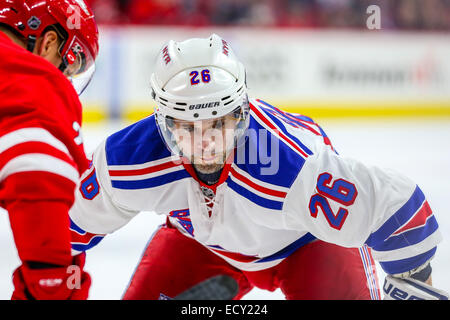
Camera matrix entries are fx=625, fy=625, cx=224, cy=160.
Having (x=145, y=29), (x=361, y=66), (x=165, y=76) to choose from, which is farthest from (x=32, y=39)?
(x=361, y=66)

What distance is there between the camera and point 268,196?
187 cm

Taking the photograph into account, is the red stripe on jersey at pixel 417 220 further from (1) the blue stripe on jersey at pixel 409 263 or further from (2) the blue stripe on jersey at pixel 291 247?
(2) the blue stripe on jersey at pixel 291 247

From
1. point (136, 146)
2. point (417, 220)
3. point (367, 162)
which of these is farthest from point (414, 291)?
point (367, 162)

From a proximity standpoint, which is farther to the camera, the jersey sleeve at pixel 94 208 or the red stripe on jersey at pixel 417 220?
the jersey sleeve at pixel 94 208

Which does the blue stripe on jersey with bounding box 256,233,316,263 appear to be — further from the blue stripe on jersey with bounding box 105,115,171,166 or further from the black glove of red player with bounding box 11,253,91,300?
the black glove of red player with bounding box 11,253,91,300

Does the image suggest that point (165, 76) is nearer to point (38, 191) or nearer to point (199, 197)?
point (199, 197)

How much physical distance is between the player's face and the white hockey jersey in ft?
0.20

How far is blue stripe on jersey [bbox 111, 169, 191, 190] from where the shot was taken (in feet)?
6.51

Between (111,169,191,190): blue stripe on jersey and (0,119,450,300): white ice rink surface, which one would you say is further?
(0,119,450,300): white ice rink surface

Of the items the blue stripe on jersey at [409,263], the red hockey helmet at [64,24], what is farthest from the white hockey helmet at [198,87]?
the blue stripe on jersey at [409,263]

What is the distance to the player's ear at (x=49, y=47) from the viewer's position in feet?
5.83

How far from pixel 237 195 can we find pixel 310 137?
0.30 m

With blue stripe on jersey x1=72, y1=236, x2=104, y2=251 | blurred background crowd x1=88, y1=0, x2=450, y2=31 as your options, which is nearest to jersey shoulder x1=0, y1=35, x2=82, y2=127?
blue stripe on jersey x1=72, y1=236, x2=104, y2=251
